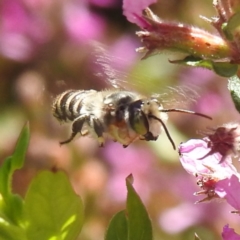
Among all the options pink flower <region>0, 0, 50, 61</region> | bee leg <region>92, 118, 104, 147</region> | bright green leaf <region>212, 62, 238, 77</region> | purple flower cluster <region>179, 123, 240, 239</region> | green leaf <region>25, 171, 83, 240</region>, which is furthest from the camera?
pink flower <region>0, 0, 50, 61</region>

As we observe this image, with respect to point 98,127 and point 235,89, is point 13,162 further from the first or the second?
point 235,89

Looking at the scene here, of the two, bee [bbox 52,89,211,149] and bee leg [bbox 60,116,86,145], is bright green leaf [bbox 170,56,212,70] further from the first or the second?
bee leg [bbox 60,116,86,145]

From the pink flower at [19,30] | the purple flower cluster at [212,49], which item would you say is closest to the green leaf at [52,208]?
the purple flower cluster at [212,49]

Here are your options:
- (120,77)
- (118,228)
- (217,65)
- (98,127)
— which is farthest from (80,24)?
(217,65)

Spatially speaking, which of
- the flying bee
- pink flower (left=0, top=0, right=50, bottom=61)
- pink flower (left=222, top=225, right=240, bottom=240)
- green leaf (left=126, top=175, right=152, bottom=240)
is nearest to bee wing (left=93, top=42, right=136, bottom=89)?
the flying bee

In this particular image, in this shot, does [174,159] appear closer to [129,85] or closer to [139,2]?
[129,85]

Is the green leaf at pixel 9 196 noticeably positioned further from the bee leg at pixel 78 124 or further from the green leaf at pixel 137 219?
the green leaf at pixel 137 219
